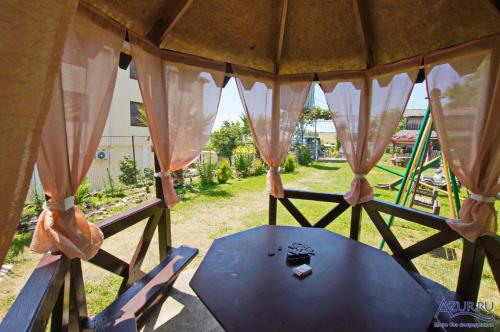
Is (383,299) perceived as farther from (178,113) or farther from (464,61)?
(178,113)

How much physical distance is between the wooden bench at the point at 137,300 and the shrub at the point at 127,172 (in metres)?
4.72

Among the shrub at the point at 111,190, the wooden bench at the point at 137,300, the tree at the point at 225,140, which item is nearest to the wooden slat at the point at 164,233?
the wooden bench at the point at 137,300

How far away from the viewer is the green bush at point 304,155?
11632mm

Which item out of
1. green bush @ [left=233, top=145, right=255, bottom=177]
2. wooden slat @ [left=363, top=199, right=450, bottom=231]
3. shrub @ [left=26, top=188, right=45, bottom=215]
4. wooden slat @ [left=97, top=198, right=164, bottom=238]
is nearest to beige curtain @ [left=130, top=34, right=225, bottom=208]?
wooden slat @ [left=97, top=198, right=164, bottom=238]

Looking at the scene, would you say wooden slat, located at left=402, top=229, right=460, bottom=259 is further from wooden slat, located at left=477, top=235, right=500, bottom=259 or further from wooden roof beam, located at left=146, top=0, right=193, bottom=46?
wooden roof beam, located at left=146, top=0, right=193, bottom=46

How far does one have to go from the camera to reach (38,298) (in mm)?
1199

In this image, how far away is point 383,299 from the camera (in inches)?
55.4

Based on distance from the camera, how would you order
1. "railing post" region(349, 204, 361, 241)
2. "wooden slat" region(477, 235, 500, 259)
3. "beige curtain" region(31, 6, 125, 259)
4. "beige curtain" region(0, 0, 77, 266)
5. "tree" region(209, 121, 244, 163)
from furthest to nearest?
"tree" region(209, 121, 244, 163) < "railing post" region(349, 204, 361, 241) < "wooden slat" region(477, 235, 500, 259) < "beige curtain" region(31, 6, 125, 259) < "beige curtain" region(0, 0, 77, 266)

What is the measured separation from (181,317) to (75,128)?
5.98 ft

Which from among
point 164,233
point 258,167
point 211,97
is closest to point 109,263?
point 164,233

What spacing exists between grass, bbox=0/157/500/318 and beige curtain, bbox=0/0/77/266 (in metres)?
2.49

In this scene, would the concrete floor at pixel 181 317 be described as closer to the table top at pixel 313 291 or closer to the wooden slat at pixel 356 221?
the table top at pixel 313 291

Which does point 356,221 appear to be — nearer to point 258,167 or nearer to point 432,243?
point 432,243

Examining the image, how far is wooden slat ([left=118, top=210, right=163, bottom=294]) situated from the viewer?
222cm
